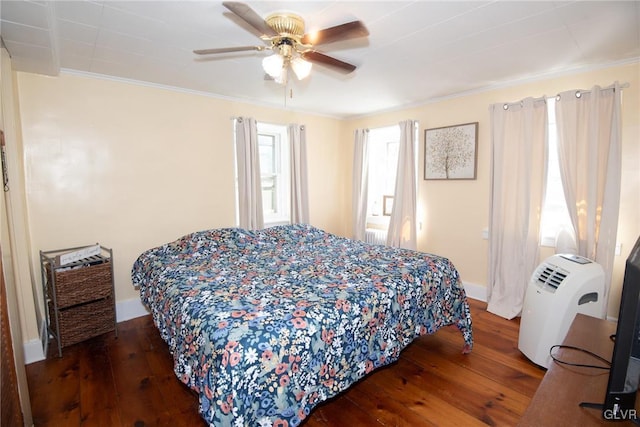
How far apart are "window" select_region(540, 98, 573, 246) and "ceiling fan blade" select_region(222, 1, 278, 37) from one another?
2.76 metres

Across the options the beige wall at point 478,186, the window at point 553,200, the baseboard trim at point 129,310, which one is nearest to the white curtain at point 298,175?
the beige wall at point 478,186

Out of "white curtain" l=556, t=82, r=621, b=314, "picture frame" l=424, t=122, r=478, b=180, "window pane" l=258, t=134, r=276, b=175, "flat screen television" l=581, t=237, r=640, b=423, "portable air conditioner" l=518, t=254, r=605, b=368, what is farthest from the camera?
"window pane" l=258, t=134, r=276, b=175

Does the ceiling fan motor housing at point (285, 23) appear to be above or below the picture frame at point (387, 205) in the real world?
above

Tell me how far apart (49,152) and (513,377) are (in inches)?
158

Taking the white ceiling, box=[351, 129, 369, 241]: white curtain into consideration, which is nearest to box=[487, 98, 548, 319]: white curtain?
the white ceiling

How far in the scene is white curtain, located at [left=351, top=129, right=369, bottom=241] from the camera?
4527 millimetres

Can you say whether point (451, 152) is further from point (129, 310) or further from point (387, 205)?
point (129, 310)

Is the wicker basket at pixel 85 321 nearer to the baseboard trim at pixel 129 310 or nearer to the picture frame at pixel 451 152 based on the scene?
the baseboard trim at pixel 129 310

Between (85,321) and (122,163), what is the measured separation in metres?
1.43

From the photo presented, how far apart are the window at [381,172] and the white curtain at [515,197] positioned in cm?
141

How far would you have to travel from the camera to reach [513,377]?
7.23ft

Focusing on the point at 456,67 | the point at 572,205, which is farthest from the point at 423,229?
the point at 456,67

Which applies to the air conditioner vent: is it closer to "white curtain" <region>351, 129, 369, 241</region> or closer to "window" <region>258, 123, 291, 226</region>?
"white curtain" <region>351, 129, 369, 241</region>

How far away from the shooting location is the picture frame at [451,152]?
351 cm
